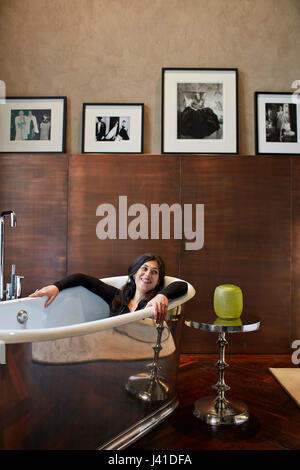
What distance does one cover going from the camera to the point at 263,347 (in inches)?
120

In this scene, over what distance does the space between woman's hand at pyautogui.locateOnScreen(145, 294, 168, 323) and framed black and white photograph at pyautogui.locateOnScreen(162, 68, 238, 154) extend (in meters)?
1.69

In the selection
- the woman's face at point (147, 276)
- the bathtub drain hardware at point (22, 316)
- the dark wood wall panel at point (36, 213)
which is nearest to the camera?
the bathtub drain hardware at point (22, 316)

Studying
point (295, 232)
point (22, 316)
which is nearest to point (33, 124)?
point (22, 316)

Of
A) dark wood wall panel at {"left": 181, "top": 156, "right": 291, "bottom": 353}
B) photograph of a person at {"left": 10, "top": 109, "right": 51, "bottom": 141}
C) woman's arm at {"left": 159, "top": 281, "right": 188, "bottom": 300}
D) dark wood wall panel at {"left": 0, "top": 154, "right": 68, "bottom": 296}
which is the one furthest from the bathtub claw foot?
photograph of a person at {"left": 10, "top": 109, "right": 51, "bottom": 141}

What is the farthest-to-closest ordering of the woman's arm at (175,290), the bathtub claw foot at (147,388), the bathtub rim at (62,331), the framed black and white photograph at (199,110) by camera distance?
the framed black and white photograph at (199,110), the woman's arm at (175,290), the bathtub claw foot at (147,388), the bathtub rim at (62,331)

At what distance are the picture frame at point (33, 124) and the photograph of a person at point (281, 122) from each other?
5.66 ft

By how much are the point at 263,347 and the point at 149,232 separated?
1.29 m

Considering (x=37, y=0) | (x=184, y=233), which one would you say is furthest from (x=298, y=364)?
(x=37, y=0)

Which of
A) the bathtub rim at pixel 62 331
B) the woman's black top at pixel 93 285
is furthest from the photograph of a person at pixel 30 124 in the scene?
the bathtub rim at pixel 62 331

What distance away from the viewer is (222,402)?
2076 mm

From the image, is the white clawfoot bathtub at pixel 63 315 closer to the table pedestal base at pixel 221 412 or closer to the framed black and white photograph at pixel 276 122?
the table pedestal base at pixel 221 412

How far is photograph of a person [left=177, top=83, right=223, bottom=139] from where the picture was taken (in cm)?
319

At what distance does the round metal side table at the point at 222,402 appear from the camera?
1913 millimetres

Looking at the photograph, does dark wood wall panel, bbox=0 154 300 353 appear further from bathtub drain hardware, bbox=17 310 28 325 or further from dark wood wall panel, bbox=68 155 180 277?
bathtub drain hardware, bbox=17 310 28 325
